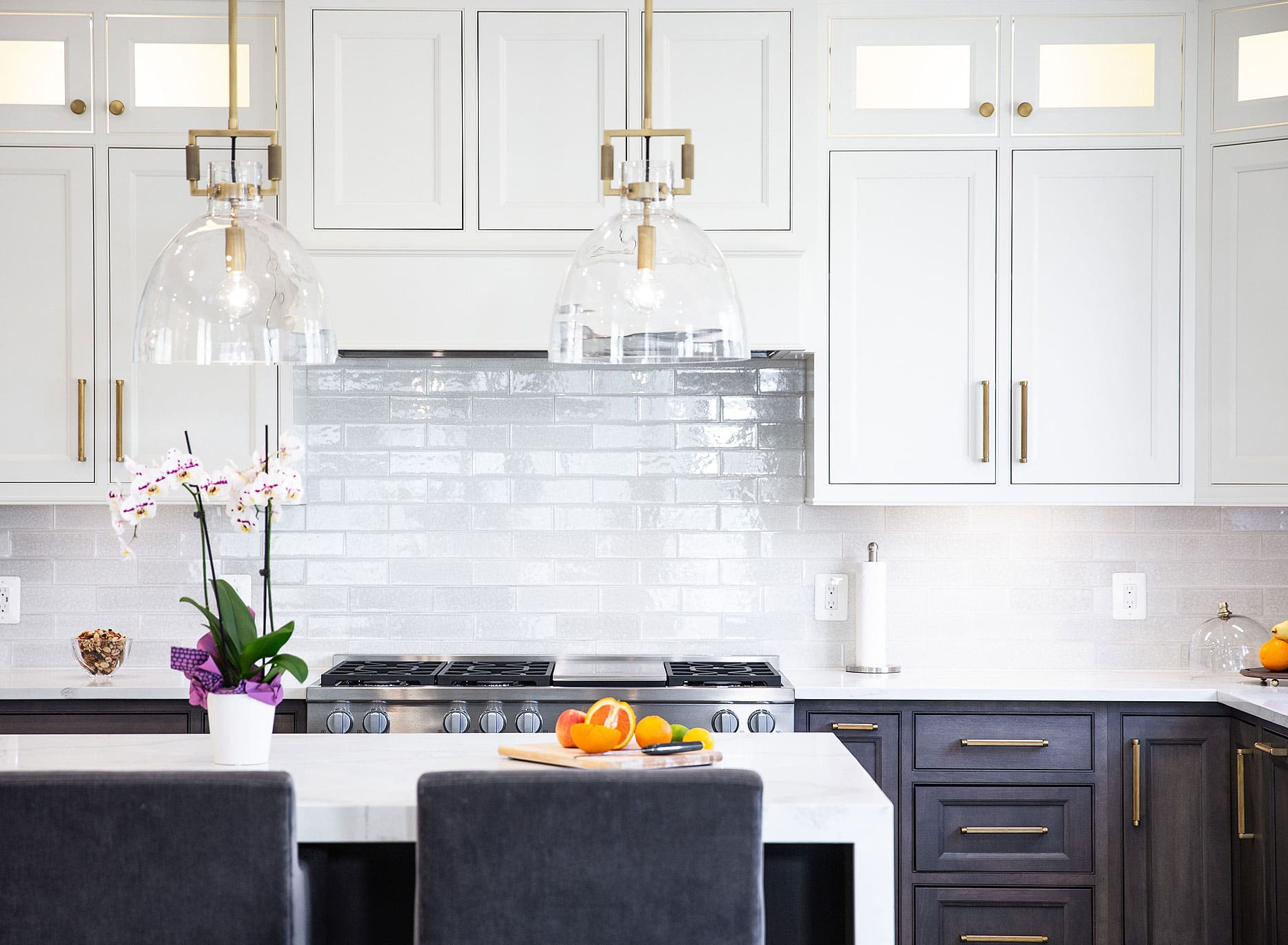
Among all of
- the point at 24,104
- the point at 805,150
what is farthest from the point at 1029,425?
the point at 24,104

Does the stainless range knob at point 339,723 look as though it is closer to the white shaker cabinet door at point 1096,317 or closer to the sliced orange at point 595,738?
the sliced orange at point 595,738

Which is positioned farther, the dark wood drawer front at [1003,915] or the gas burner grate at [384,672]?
the gas burner grate at [384,672]

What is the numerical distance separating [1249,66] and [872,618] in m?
1.88

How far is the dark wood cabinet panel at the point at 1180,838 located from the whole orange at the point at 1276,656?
0.24 m

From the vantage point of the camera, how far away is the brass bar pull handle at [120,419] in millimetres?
3266

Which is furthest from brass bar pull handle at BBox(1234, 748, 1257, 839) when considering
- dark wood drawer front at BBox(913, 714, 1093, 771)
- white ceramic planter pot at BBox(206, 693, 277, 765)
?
white ceramic planter pot at BBox(206, 693, 277, 765)

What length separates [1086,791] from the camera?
10.1ft

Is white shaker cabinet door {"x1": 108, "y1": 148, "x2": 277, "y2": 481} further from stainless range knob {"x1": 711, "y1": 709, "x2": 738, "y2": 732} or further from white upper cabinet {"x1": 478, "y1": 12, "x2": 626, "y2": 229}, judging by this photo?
stainless range knob {"x1": 711, "y1": 709, "x2": 738, "y2": 732}

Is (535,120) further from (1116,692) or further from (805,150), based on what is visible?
(1116,692)

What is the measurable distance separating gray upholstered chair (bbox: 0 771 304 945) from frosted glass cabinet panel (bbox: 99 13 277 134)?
2254 millimetres

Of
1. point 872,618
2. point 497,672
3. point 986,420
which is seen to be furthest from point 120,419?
point 986,420

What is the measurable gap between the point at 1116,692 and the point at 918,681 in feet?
1.68

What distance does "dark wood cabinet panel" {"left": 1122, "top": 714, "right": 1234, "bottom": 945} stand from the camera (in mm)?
3053

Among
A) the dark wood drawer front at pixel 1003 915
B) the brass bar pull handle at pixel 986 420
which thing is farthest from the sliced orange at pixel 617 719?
the brass bar pull handle at pixel 986 420
